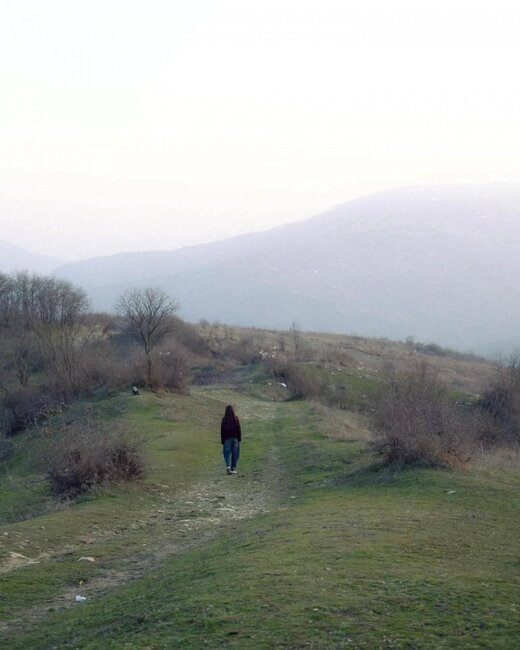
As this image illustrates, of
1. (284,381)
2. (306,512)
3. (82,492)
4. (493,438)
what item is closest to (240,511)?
(306,512)

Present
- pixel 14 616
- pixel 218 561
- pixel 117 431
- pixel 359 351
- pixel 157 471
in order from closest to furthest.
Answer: pixel 14 616 < pixel 218 561 < pixel 117 431 < pixel 157 471 < pixel 359 351

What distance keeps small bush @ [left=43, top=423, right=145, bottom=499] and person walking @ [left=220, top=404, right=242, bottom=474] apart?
2.54 m

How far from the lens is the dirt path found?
11227 mm

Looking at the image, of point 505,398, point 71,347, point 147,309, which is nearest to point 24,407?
point 71,347

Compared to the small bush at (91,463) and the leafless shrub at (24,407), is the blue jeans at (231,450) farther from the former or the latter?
the leafless shrub at (24,407)

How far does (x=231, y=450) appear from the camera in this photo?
22.3m

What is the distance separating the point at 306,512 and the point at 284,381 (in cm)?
3820

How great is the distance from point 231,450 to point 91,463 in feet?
14.7

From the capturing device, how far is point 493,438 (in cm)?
3045

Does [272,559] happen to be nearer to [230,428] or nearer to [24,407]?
[230,428]

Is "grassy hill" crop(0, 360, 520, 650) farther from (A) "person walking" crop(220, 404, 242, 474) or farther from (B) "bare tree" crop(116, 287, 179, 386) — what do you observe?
(B) "bare tree" crop(116, 287, 179, 386)

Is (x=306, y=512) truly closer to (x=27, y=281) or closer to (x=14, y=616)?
(x=14, y=616)

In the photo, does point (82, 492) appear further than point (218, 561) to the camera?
Yes

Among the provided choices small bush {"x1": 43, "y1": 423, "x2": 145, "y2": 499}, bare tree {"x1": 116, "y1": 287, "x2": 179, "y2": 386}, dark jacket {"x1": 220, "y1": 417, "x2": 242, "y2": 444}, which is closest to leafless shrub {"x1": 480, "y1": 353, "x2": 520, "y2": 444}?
dark jacket {"x1": 220, "y1": 417, "x2": 242, "y2": 444}
